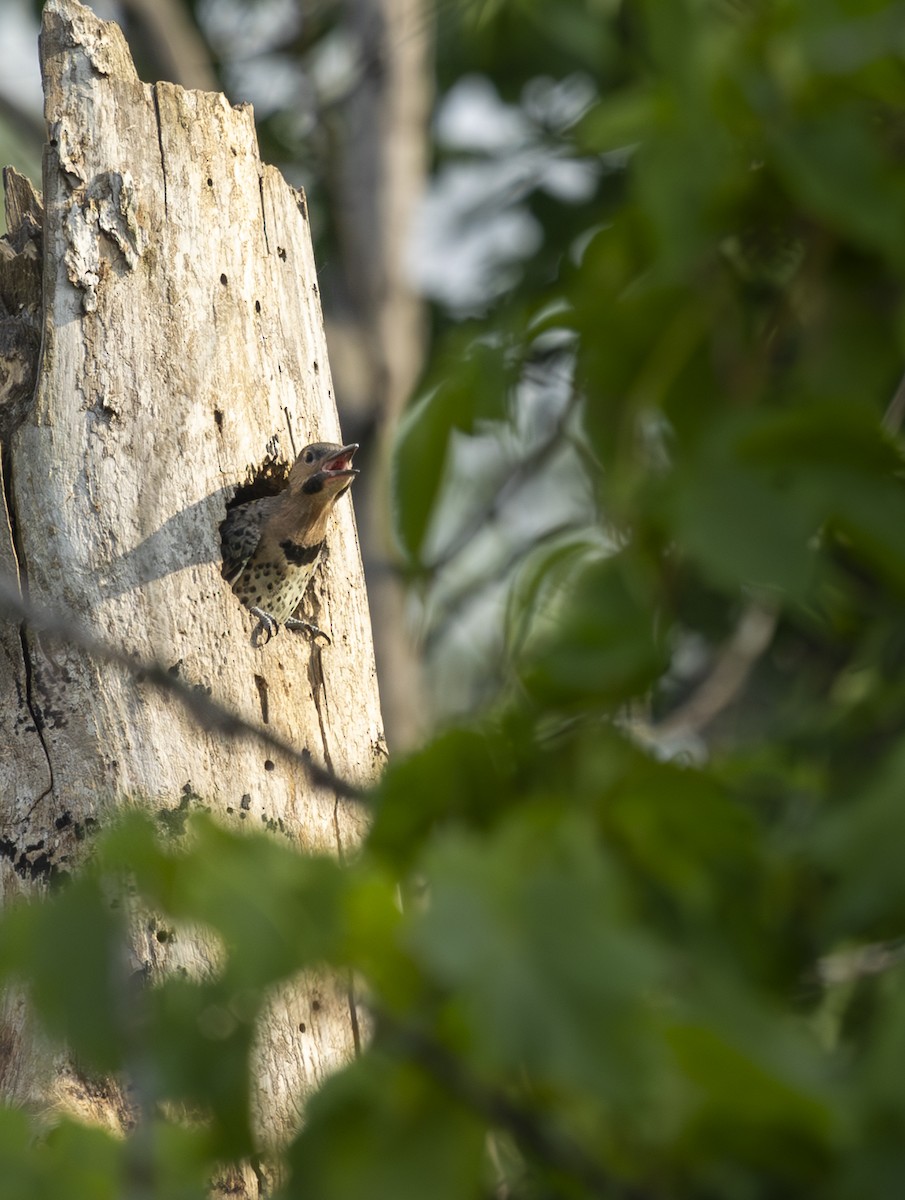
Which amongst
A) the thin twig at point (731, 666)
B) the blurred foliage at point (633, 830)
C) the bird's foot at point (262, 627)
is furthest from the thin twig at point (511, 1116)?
the thin twig at point (731, 666)

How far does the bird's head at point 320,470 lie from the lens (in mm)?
3732

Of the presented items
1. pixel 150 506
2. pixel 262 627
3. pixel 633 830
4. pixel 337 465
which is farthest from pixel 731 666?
pixel 633 830

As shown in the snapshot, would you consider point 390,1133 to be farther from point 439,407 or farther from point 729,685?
point 729,685

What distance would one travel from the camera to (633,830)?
0.82 meters

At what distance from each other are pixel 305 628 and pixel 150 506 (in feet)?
1.81

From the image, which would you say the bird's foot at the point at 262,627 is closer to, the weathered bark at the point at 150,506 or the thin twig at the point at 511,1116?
the weathered bark at the point at 150,506

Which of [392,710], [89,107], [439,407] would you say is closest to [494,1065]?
[439,407]

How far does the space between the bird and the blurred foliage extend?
109 inches

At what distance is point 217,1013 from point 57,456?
2.77 meters

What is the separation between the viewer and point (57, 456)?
3.36m

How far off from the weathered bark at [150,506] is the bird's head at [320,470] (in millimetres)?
67

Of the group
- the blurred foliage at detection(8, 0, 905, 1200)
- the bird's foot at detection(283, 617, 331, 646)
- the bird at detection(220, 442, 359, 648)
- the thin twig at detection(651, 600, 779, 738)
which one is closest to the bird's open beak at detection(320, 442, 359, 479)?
the bird at detection(220, 442, 359, 648)

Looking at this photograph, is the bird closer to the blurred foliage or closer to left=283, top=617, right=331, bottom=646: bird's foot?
left=283, top=617, right=331, bottom=646: bird's foot

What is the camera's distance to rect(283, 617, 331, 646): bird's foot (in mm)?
3619
